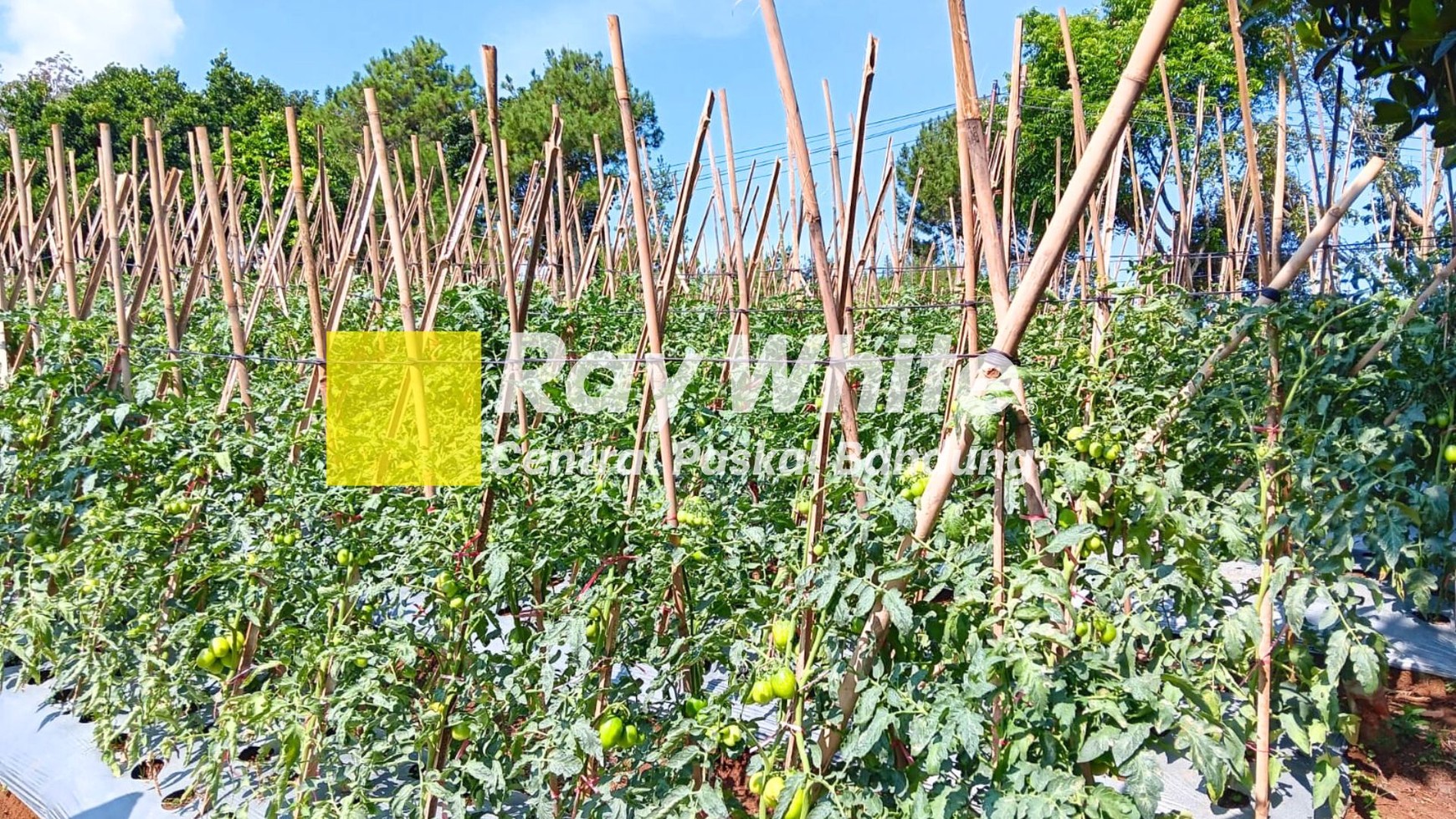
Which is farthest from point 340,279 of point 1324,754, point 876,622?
point 1324,754

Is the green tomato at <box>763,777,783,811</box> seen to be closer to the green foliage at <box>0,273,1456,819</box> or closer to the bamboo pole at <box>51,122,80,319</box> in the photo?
the green foliage at <box>0,273,1456,819</box>

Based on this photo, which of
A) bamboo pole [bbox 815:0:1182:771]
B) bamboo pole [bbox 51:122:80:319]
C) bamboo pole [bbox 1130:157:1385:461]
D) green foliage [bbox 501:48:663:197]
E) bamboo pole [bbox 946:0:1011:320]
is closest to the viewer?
bamboo pole [bbox 815:0:1182:771]

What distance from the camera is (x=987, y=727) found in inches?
40.3

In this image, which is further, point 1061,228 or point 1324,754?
point 1324,754

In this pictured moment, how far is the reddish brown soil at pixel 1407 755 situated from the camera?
6.56 ft

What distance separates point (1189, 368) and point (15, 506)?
10.2 feet

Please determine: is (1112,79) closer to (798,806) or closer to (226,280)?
(226,280)

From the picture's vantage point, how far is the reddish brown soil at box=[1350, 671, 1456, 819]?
2000 millimetres

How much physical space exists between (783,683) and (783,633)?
69 mm

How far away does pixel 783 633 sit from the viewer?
1.18 metres

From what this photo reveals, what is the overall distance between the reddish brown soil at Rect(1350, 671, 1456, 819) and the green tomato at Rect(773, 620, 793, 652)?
1.75 metres

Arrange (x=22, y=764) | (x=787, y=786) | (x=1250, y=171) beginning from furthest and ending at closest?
(x=22, y=764) → (x=1250, y=171) → (x=787, y=786)

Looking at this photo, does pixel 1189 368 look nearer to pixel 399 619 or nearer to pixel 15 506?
pixel 399 619

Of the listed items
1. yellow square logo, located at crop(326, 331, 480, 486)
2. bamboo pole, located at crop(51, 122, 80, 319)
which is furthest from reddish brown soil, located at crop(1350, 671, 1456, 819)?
bamboo pole, located at crop(51, 122, 80, 319)
